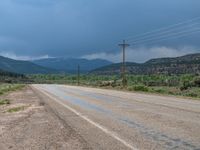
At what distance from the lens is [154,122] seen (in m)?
16.5

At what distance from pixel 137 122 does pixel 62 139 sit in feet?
14.3

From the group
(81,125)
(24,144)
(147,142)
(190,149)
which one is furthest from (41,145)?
(81,125)

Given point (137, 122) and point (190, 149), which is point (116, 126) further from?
point (190, 149)

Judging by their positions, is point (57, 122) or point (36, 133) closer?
point (36, 133)

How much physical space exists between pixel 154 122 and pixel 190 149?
608 cm

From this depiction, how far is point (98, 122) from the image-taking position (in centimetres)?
1714

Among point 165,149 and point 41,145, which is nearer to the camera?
point 165,149

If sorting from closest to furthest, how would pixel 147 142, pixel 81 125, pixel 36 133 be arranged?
pixel 147 142, pixel 36 133, pixel 81 125

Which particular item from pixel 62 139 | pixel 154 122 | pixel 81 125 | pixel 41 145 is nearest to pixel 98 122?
pixel 81 125

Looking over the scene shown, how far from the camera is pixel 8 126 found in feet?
57.1

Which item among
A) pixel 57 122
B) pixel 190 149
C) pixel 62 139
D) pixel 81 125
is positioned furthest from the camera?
pixel 57 122

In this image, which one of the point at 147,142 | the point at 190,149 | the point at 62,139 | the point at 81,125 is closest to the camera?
the point at 190,149

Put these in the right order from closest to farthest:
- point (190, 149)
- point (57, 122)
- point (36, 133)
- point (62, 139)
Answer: point (190, 149)
point (62, 139)
point (36, 133)
point (57, 122)

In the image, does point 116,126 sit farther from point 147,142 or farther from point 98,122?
point 147,142
